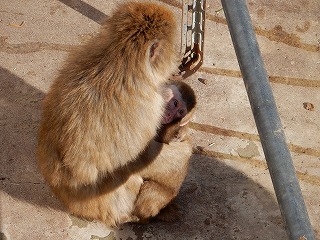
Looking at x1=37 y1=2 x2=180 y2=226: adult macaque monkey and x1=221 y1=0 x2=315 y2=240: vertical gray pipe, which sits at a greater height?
x1=221 y1=0 x2=315 y2=240: vertical gray pipe

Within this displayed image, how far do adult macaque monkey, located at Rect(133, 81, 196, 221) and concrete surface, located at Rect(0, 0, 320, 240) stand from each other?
9.2 inches

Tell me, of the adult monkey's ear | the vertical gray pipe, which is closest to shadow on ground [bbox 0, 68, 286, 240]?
the adult monkey's ear

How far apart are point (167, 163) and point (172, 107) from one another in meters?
0.33

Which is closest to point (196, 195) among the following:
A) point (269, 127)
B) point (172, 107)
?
point (172, 107)

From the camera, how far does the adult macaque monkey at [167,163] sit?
11.0 feet

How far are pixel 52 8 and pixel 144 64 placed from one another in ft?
6.23

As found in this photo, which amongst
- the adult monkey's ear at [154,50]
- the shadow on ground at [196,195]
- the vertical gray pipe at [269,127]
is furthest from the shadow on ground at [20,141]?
the vertical gray pipe at [269,127]

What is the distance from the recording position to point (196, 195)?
12.3 ft

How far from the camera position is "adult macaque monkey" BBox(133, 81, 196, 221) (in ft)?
11.0

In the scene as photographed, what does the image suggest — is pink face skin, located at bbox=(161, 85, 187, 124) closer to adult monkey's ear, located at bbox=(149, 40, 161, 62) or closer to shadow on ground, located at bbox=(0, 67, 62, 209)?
adult monkey's ear, located at bbox=(149, 40, 161, 62)

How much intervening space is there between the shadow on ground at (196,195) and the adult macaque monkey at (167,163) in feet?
0.75

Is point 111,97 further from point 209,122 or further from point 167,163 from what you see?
point 209,122

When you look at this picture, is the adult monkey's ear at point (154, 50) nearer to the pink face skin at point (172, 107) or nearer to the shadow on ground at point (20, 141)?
the pink face skin at point (172, 107)

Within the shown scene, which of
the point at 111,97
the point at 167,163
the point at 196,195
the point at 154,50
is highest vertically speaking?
the point at 154,50
